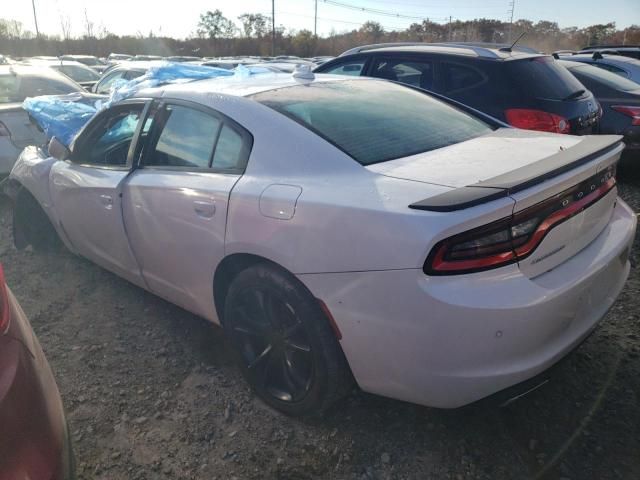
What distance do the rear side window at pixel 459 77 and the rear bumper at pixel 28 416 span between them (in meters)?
4.07

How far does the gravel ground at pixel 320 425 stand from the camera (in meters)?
2.05

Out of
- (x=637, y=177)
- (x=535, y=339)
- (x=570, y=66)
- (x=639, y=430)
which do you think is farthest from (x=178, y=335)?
(x=570, y=66)

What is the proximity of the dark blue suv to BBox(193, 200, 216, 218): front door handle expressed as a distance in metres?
2.99

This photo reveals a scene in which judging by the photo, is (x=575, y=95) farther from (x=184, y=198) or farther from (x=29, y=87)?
(x=29, y=87)

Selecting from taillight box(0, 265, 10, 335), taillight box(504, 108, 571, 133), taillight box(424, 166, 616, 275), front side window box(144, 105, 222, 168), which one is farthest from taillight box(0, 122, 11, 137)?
taillight box(424, 166, 616, 275)

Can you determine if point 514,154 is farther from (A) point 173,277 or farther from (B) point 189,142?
(A) point 173,277

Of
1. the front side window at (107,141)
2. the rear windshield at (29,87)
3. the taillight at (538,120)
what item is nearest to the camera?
the front side window at (107,141)

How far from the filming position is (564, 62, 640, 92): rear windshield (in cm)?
590

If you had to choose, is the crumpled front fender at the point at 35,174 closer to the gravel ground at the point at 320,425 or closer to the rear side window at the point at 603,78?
the gravel ground at the point at 320,425

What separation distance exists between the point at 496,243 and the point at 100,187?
233cm

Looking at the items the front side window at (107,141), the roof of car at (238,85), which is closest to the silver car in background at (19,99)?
the front side window at (107,141)

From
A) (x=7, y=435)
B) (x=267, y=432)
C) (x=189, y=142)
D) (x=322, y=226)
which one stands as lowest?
(x=267, y=432)

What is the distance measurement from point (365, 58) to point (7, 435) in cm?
498

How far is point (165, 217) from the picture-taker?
8.64 ft
